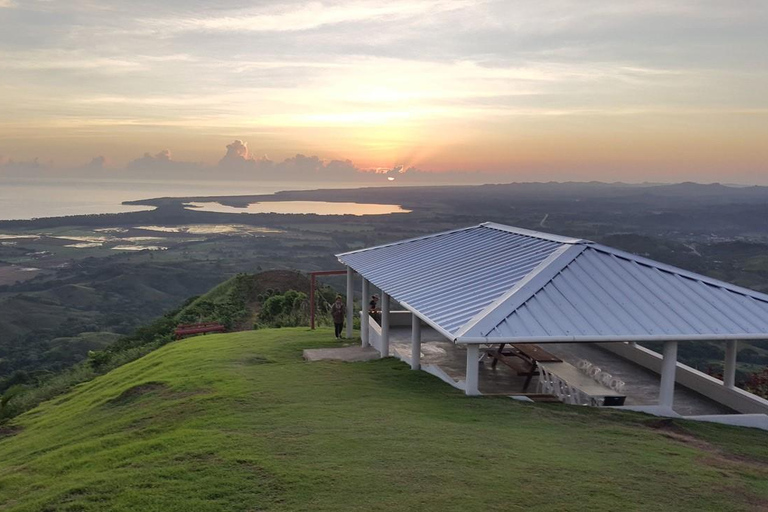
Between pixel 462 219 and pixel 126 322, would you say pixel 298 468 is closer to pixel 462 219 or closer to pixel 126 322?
pixel 126 322

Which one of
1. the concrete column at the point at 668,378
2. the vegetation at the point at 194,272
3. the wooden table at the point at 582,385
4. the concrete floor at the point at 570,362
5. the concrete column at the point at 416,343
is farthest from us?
the vegetation at the point at 194,272

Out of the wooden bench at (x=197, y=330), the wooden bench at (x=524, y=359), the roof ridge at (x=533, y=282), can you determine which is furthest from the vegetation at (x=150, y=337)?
the roof ridge at (x=533, y=282)

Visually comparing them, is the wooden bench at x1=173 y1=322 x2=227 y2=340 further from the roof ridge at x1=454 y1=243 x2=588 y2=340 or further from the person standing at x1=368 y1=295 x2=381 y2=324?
the roof ridge at x1=454 y1=243 x2=588 y2=340

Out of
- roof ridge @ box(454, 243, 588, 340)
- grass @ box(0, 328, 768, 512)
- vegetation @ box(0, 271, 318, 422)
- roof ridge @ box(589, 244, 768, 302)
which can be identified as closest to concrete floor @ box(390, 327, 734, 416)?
grass @ box(0, 328, 768, 512)

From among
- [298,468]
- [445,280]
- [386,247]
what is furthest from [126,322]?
[298,468]

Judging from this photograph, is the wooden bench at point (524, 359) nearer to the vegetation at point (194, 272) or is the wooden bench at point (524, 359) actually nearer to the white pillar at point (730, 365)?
the white pillar at point (730, 365)

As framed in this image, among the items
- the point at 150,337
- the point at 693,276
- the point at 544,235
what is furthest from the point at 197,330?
the point at 693,276
